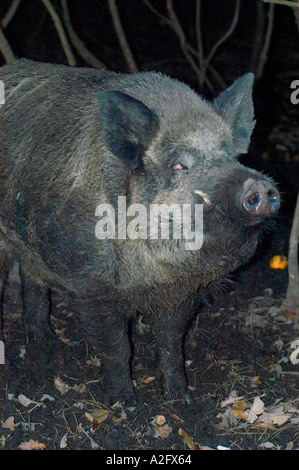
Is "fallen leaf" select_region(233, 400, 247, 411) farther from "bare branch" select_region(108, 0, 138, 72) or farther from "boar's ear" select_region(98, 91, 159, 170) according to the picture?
"bare branch" select_region(108, 0, 138, 72)

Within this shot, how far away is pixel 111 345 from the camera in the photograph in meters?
4.72

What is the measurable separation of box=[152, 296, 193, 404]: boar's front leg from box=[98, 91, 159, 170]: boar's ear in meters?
1.24

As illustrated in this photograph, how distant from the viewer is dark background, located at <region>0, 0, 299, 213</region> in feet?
32.0

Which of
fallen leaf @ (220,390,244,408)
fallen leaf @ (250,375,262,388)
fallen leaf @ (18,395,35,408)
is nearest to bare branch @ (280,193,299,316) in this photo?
fallen leaf @ (250,375,262,388)

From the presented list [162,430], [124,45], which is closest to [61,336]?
[162,430]

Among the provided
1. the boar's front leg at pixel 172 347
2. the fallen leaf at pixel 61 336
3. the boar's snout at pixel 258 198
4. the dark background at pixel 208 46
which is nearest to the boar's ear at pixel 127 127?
the boar's snout at pixel 258 198

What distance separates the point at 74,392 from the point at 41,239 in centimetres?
127

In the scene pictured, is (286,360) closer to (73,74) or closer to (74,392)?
(74,392)

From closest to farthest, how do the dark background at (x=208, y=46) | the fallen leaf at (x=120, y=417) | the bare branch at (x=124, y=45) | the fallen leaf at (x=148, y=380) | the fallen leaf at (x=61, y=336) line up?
the fallen leaf at (x=120, y=417) < the fallen leaf at (x=148, y=380) < the fallen leaf at (x=61, y=336) < the bare branch at (x=124, y=45) < the dark background at (x=208, y=46)

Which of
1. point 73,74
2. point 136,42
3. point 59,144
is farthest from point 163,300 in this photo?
point 136,42

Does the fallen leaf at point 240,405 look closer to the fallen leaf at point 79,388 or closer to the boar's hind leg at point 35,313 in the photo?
the fallen leaf at point 79,388

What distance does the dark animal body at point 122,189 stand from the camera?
12.7ft

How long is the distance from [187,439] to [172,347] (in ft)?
2.39

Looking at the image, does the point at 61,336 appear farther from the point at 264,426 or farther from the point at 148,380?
the point at 264,426
